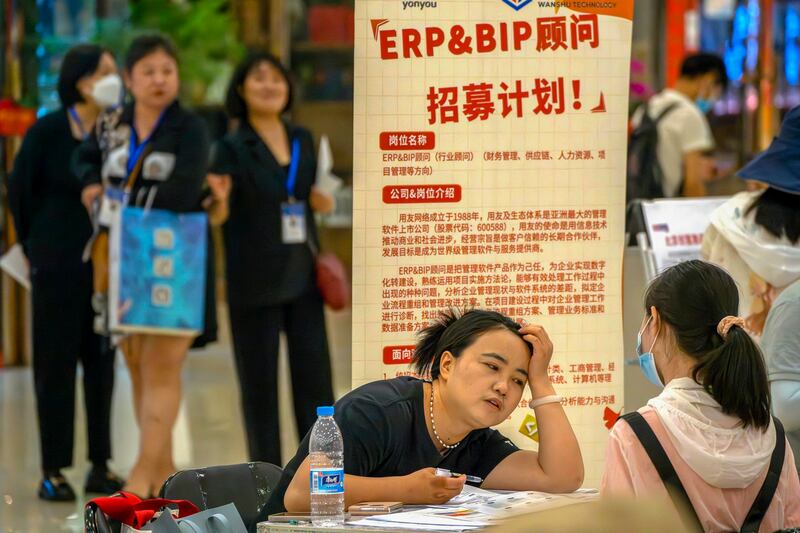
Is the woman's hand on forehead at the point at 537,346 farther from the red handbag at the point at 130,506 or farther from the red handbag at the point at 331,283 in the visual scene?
the red handbag at the point at 331,283

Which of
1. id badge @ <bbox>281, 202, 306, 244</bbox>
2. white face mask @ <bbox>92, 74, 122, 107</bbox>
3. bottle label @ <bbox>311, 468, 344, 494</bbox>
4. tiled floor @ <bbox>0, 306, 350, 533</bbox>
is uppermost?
white face mask @ <bbox>92, 74, 122, 107</bbox>

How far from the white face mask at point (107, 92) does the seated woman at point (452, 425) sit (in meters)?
3.11

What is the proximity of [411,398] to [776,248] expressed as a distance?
1696 millimetres

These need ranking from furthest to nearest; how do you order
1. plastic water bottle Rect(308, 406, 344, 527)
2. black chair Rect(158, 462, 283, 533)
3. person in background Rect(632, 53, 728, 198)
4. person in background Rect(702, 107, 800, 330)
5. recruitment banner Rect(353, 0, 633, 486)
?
person in background Rect(632, 53, 728, 198) → person in background Rect(702, 107, 800, 330) → recruitment banner Rect(353, 0, 633, 486) → black chair Rect(158, 462, 283, 533) → plastic water bottle Rect(308, 406, 344, 527)

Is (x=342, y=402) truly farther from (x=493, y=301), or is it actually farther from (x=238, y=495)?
(x=493, y=301)

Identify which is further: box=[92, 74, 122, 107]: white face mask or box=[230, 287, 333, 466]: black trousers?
box=[92, 74, 122, 107]: white face mask

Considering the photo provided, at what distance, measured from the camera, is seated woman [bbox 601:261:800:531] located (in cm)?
283

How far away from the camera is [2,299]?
32.4 ft

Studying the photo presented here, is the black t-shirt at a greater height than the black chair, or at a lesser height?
greater

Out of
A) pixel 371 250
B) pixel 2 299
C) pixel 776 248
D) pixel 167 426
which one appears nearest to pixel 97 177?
pixel 167 426

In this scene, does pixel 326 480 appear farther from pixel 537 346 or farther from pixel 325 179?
pixel 325 179

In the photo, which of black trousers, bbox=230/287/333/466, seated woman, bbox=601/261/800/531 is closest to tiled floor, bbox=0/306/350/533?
black trousers, bbox=230/287/333/466

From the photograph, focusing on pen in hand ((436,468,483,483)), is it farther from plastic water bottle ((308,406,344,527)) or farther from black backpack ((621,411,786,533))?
black backpack ((621,411,786,533))

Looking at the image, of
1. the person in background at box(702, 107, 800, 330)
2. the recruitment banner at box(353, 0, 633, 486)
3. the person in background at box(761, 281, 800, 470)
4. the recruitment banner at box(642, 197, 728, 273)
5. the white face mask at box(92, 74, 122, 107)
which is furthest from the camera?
the white face mask at box(92, 74, 122, 107)
